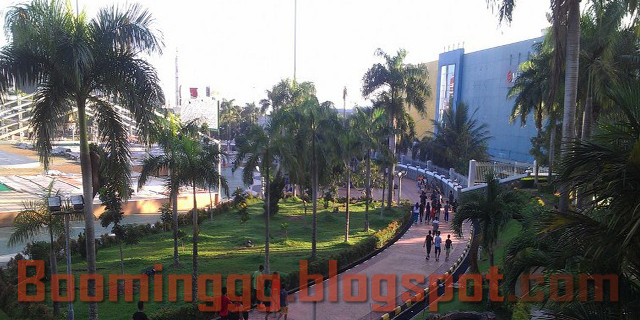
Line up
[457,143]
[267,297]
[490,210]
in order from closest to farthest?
[267,297]
[490,210]
[457,143]

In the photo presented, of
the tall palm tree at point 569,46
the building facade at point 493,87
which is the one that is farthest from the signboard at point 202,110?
the tall palm tree at point 569,46

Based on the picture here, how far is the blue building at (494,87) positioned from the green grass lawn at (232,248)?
21239mm

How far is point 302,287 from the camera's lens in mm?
14180

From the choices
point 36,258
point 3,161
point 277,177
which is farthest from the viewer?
point 3,161

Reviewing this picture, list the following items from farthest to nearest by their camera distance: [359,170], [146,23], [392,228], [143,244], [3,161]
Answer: [3,161], [359,170], [392,228], [143,244], [146,23]

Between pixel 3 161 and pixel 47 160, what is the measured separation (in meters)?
49.7

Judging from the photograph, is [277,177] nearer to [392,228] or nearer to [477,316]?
[392,228]

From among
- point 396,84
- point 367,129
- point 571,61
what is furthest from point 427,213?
point 571,61

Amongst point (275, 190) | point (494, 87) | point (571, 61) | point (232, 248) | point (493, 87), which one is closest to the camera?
point (571, 61)

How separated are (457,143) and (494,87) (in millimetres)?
8915

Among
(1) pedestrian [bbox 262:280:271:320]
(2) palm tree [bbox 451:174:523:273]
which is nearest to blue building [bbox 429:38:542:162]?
(2) palm tree [bbox 451:174:523:273]

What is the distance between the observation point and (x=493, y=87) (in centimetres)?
4584

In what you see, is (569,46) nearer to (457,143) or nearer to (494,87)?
(457,143)

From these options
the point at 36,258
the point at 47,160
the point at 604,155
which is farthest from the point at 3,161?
the point at 604,155
